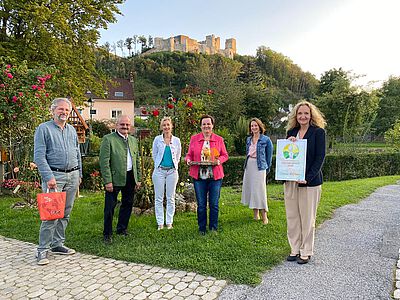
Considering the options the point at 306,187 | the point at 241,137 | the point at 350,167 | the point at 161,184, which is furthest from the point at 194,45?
the point at 306,187

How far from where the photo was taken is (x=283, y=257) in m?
3.95

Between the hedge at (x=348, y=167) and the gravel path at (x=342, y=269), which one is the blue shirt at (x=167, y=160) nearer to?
the gravel path at (x=342, y=269)

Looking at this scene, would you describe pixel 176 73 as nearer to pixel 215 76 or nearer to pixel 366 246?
pixel 215 76

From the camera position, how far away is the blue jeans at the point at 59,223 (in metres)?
3.91

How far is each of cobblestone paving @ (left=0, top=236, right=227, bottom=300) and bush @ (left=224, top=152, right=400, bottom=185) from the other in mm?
8510

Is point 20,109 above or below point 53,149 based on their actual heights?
above

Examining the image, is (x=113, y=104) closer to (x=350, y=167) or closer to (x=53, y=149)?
(x=350, y=167)

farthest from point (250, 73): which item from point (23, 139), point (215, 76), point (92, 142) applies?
point (23, 139)

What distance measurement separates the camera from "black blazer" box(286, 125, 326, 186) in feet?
12.0

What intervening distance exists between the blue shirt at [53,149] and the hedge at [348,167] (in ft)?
22.7

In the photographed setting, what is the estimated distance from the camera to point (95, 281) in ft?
11.0

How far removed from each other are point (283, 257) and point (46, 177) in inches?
119

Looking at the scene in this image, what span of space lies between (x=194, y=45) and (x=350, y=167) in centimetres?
8836

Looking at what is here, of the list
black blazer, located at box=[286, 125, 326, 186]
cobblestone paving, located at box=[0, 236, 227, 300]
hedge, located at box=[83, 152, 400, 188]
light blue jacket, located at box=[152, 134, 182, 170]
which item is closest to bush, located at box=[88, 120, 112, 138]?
hedge, located at box=[83, 152, 400, 188]
